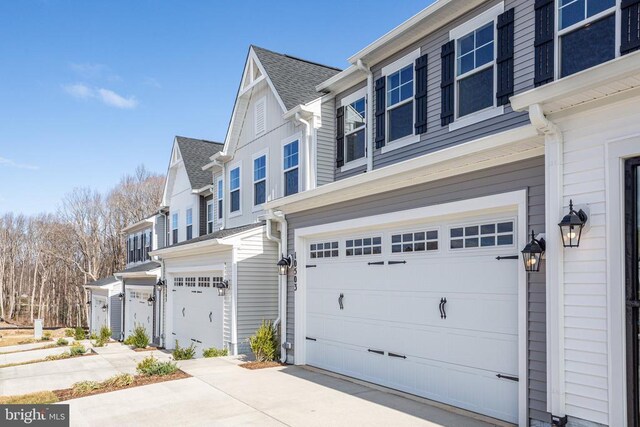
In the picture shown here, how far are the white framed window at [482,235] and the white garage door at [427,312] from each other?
1 centimetres

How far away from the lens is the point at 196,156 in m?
20.6

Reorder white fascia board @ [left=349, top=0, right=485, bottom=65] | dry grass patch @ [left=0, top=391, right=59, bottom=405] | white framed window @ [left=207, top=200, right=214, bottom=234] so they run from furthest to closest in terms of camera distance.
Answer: white framed window @ [left=207, top=200, right=214, bottom=234] → white fascia board @ [left=349, top=0, right=485, bottom=65] → dry grass patch @ [left=0, top=391, right=59, bottom=405]

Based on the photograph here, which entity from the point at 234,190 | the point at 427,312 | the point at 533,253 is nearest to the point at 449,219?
the point at 427,312

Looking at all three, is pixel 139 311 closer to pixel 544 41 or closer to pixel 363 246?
pixel 363 246

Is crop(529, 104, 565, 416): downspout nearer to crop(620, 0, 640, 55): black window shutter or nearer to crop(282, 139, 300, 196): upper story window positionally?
crop(620, 0, 640, 55): black window shutter

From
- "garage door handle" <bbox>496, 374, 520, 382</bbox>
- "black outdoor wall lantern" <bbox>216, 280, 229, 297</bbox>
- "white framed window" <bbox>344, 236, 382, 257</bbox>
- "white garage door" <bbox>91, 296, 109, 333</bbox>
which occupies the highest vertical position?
"white framed window" <bbox>344, 236, 382, 257</bbox>

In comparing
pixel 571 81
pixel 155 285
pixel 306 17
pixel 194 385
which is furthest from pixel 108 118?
pixel 571 81

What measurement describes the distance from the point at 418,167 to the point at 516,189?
1540mm

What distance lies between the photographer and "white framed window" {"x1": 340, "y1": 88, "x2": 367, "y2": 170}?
1081 cm

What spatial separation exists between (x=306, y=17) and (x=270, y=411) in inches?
508

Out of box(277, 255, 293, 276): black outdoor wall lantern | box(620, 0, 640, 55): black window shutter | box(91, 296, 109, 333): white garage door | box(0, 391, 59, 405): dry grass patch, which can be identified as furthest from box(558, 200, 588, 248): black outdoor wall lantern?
box(91, 296, 109, 333): white garage door

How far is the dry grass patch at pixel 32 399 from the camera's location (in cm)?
746

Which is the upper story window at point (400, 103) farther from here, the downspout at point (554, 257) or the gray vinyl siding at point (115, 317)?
the gray vinyl siding at point (115, 317)

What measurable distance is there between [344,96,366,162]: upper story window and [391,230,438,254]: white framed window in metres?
3.62
